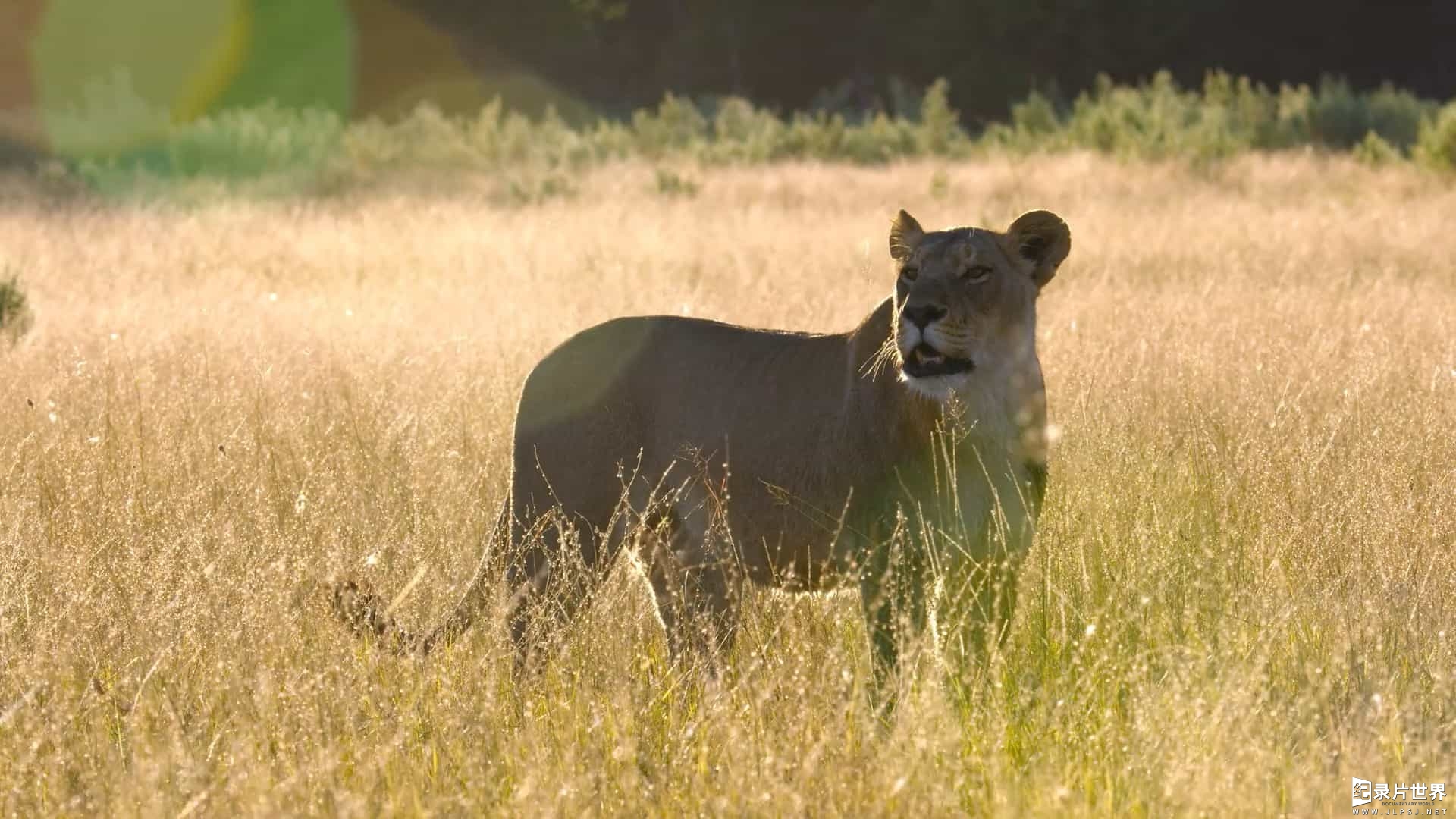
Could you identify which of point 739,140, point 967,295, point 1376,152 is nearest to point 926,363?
point 967,295

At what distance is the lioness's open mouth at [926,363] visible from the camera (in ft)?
12.7

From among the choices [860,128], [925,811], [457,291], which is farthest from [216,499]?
[860,128]

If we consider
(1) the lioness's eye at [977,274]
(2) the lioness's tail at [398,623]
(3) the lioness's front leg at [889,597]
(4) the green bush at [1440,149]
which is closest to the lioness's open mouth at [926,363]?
(1) the lioness's eye at [977,274]

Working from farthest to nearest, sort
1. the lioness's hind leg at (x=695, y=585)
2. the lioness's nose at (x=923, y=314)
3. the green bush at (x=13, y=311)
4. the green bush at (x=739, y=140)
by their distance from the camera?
the green bush at (x=739, y=140), the green bush at (x=13, y=311), the lioness's hind leg at (x=695, y=585), the lioness's nose at (x=923, y=314)

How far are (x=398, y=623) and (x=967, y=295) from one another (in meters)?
1.68

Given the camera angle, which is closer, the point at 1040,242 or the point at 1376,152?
the point at 1040,242

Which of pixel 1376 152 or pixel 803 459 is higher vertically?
pixel 803 459

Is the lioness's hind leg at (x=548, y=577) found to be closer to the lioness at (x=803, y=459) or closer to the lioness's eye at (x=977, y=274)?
the lioness at (x=803, y=459)

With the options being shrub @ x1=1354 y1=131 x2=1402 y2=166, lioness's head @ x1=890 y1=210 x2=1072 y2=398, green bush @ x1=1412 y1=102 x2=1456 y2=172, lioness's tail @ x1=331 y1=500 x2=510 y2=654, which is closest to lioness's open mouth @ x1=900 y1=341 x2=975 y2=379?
lioness's head @ x1=890 y1=210 x2=1072 y2=398

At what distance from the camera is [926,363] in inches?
153

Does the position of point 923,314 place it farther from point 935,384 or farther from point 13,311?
point 13,311

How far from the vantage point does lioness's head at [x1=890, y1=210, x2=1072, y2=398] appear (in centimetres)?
387

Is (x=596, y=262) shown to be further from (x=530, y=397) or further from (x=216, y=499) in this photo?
(x=530, y=397)

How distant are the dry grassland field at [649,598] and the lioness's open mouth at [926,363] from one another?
0.69m
